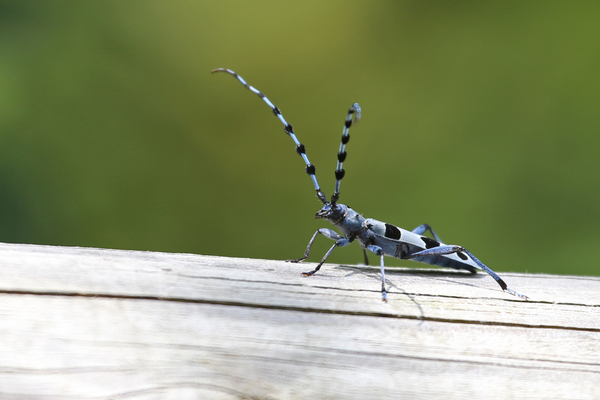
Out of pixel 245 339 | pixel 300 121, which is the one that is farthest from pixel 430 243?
pixel 300 121

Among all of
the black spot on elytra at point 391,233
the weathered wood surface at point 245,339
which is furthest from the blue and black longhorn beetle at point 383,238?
the weathered wood surface at point 245,339

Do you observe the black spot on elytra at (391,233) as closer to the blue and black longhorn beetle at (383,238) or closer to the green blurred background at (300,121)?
the blue and black longhorn beetle at (383,238)

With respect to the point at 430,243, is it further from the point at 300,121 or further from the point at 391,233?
the point at 300,121

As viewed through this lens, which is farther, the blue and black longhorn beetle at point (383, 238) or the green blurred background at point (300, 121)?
the green blurred background at point (300, 121)

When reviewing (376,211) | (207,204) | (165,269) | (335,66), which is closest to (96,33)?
(207,204)

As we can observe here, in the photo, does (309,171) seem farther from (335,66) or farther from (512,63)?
(512,63)

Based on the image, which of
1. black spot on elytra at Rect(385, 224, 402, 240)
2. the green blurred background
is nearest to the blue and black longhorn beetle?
black spot on elytra at Rect(385, 224, 402, 240)
